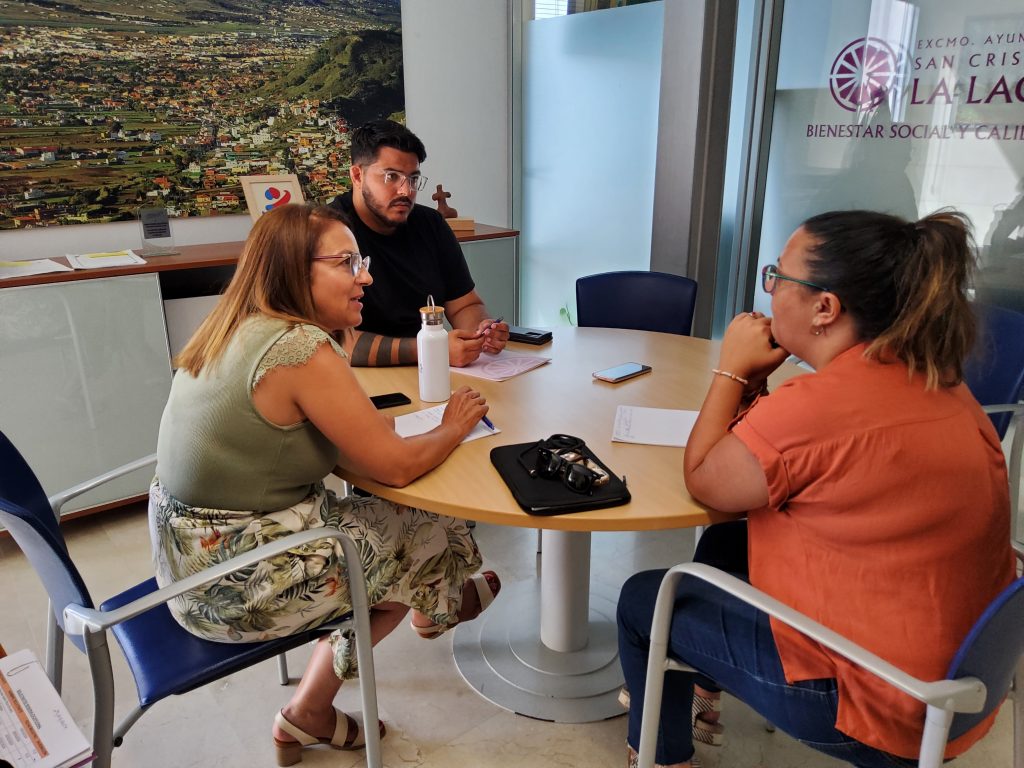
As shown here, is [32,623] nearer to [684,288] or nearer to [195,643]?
[195,643]

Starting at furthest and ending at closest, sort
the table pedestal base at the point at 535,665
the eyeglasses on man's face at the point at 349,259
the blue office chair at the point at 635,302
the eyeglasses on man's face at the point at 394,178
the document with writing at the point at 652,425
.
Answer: the blue office chair at the point at 635,302 → the eyeglasses on man's face at the point at 394,178 → the table pedestal base at the point at 535,665 → the document with writing at the point at 652,425 → the eyeglasses on man's face at the point at 349,259

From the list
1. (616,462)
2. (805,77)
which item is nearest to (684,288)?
(805,77)

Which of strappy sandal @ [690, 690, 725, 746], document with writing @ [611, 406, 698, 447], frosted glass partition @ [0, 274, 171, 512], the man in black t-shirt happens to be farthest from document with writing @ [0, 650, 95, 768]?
frosted glass partition @ [0, 274, 171, 512]

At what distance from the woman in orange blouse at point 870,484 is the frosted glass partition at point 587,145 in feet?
8.12

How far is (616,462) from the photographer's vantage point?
1506 mm

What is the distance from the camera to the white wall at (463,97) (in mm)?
3691

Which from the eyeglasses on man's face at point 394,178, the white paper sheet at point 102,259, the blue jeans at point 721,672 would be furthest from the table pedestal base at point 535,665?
the white paper sheet at point 102,259

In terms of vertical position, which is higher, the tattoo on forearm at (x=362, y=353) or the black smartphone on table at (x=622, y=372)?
the tattoo on forearm at (x=362, y=353)

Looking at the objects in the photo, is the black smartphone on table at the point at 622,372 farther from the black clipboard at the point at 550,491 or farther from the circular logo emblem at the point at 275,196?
the circular logo emblem at the point at 275,196

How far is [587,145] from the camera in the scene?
388cm

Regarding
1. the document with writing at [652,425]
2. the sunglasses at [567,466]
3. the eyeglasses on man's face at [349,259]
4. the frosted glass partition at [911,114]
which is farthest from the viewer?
the frosted glass partition at [911,114]

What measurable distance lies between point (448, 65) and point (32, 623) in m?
2.95

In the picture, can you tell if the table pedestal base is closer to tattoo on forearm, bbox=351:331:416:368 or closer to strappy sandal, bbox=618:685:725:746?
strappy sandal, bbox=618:685:725:746

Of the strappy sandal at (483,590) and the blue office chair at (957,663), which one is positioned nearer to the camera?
the blue office chair at (957,663)
